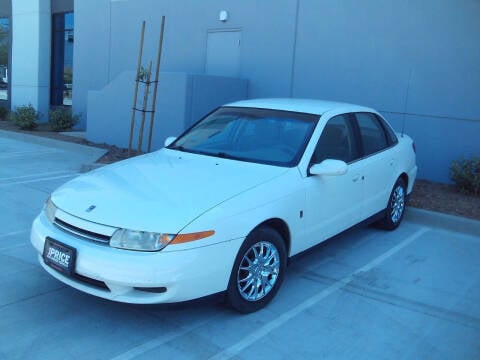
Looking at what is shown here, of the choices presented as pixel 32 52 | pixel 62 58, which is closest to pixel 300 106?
pixel 32 52

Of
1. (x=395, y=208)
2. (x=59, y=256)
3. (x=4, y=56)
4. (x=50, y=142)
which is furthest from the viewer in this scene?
(x=4, y=56)

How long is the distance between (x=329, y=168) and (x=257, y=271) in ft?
3.52

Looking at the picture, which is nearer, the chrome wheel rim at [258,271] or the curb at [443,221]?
the chrome wheel rim at [258,271]

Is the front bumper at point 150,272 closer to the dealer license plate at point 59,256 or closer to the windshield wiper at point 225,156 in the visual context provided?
the dealer license plate at point 59,256

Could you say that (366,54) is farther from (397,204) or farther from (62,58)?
(62,58)

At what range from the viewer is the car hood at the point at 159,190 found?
3.67 meters

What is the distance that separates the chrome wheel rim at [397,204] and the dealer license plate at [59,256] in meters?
3.89

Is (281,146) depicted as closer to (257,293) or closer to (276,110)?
(276,110)

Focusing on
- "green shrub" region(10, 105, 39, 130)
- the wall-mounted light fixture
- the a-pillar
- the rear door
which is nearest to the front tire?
the rear door

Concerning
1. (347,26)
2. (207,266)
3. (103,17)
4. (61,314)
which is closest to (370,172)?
(207,266)

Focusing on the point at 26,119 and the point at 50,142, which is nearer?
the point at 50,142

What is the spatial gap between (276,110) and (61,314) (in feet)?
8.79

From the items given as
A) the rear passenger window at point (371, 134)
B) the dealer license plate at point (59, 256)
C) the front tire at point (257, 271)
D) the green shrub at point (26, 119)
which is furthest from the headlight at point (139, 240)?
the green shrub at point (26, 119)

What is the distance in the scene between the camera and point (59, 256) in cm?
379
